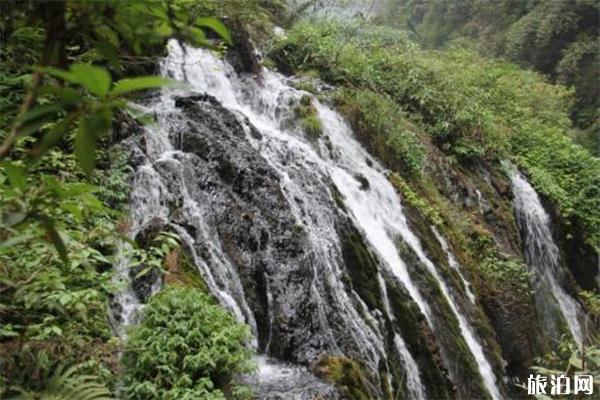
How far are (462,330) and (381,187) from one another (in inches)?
103

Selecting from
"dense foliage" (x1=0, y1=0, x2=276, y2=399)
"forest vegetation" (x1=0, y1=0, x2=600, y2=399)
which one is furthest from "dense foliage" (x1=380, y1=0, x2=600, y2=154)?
"dense foliage" (x1=0, y1=0, x2=276, y2=399)

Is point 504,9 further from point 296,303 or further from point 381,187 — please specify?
point 296,303

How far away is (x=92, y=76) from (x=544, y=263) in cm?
1212

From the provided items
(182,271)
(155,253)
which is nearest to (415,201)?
(182,271)

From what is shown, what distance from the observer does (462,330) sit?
805 cm

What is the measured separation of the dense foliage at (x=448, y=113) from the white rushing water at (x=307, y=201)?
4.90 ft

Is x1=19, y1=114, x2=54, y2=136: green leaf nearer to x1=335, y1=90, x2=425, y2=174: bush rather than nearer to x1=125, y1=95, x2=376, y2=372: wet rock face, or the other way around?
x1=125, y1=95, x2=376, y2=372: wet rock face

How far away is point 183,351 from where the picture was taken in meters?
3.69

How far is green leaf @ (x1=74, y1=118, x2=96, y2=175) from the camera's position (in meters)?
1.13

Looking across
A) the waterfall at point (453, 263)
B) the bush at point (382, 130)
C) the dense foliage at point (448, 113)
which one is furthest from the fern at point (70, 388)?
the dense foliage at point (448, 113)

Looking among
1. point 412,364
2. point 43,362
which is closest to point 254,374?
point 43,362

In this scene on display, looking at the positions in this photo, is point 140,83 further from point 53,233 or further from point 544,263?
point 544,263

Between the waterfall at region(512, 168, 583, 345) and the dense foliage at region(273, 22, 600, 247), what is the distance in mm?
674

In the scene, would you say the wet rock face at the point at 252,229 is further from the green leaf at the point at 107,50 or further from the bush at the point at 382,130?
the bush at the point at 382,130
